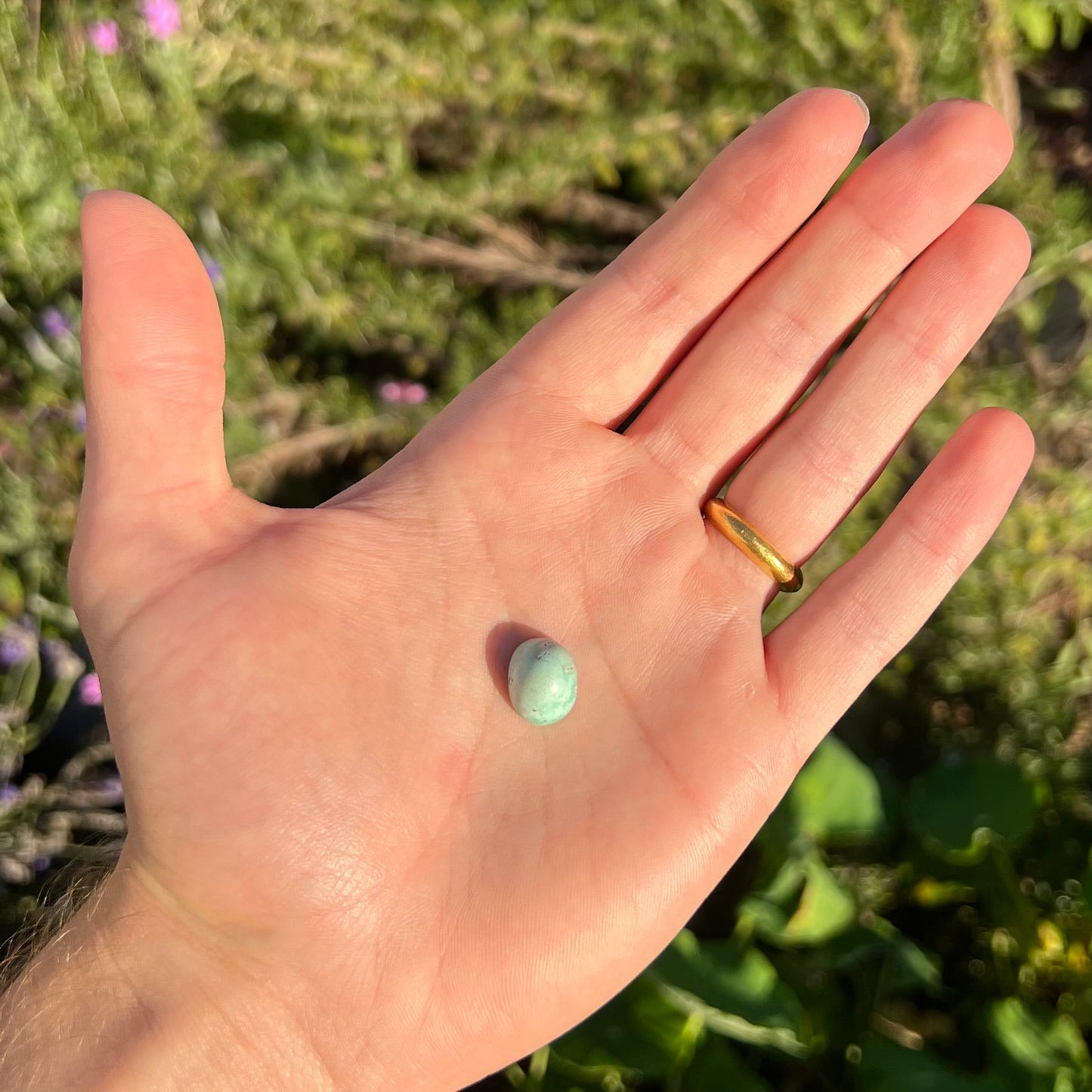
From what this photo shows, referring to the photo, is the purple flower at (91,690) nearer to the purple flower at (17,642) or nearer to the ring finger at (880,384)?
the purple flower at (17,642)

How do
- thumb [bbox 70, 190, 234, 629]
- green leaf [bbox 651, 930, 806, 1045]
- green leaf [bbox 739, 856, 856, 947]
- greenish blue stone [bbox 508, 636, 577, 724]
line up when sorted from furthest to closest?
green leaf [bbox 739, 856, 856, 947] < green leaf [bbox 651, 930, 806, 1045] < greenish blue stone [bbox 508, 636, 577, 724] < thumb [bbox 70, 190, 234, 629]

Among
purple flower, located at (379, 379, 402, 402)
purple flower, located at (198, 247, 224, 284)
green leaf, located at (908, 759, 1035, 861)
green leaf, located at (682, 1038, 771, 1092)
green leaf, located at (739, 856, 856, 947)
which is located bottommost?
green leaf, located at (682, 1038, 771, 1092)

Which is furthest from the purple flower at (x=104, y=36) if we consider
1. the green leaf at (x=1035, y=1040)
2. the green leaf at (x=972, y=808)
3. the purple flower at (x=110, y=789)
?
the green leaf at (x=1035, y=1040)

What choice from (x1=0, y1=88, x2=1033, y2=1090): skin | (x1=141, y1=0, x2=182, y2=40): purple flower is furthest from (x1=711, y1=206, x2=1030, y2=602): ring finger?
(x1=141, y1=0, x2=182, y2=40): purple flower

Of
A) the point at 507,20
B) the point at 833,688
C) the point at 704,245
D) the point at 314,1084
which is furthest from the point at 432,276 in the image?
the point at 314,1084

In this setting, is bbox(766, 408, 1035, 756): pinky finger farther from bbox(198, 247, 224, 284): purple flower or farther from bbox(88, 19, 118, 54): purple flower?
bbox(88, 19, 118, 54): purple flower

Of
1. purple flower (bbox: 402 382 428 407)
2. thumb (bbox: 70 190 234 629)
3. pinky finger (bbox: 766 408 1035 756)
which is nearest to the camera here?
thumb (bbox: 70 190 234 629)

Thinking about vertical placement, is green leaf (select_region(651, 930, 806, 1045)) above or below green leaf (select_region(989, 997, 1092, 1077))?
above

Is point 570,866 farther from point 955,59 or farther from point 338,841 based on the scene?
point 955,59
